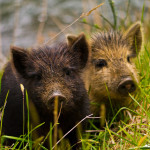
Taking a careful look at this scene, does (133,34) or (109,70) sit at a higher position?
(133,34)

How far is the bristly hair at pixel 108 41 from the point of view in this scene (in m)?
5.02

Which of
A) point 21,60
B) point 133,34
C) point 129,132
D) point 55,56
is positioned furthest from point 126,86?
point 21,60

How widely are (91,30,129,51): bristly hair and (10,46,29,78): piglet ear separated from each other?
1280 mm

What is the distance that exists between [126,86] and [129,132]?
1.90ft

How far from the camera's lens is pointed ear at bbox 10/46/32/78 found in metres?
4.07

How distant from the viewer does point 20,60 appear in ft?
13.5

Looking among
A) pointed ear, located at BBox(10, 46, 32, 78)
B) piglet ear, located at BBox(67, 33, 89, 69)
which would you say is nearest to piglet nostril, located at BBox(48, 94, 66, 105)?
pointed ear, located at BBox(10, 46, 32, 78)

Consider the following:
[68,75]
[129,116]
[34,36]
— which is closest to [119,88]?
[129,116]

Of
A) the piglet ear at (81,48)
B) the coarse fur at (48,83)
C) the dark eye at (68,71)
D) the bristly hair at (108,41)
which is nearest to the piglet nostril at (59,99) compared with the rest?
the coarse fur at (48,83)

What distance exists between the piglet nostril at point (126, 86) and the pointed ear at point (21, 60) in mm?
1170

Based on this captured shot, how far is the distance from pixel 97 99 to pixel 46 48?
3.88 feet

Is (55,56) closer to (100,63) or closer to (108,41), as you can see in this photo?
(100,63)

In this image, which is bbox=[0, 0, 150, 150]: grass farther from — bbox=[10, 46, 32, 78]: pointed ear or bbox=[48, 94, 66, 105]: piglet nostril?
bbox=[10, 46, 32, 78]: pointed ear

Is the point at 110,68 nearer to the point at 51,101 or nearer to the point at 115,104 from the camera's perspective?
the point at 115,104
